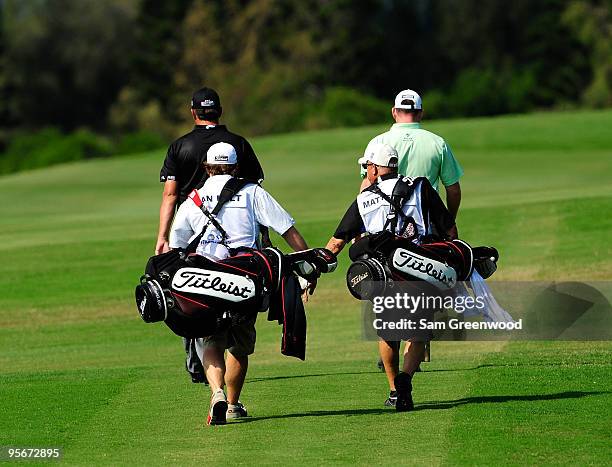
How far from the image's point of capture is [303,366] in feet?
42.3

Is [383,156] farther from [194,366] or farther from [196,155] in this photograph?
[194,366]

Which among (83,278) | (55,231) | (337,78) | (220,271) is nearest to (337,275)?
(83,278)

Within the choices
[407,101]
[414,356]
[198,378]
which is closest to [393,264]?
[414,356]

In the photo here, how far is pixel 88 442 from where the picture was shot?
8.80 meters

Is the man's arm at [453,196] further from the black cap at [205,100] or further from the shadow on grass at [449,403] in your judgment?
the shadow on grass at [449,403]

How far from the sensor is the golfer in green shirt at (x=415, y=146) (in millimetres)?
11367

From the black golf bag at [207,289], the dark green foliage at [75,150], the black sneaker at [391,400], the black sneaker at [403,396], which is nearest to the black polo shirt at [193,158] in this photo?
the black golf bag at [207,289]

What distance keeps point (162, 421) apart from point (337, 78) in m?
81.8

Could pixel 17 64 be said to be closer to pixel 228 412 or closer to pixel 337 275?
pixel 337 275

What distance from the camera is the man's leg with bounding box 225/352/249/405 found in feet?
31.9

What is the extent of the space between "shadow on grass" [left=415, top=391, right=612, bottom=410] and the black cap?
2786 millimetres

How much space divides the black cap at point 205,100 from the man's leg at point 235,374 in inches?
86.4

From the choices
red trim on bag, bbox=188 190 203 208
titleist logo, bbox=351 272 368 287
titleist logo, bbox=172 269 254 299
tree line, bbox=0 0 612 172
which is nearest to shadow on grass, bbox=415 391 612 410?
titleist logo, bbox=351 272 368 287

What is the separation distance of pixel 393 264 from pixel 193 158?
7.26 ft
